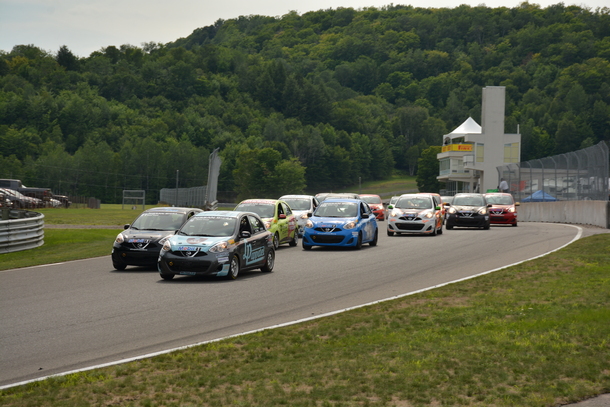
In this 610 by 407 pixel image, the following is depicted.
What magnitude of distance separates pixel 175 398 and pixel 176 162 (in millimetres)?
156778

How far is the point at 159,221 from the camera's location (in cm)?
1825

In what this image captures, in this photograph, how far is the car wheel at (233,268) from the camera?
15.3 meters

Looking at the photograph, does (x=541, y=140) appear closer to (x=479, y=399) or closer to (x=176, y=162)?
(x=176, y=162)

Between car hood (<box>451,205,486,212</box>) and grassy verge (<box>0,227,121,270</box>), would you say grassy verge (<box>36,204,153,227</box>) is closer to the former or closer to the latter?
grassy verge (<box>0,227,121,270</box>)

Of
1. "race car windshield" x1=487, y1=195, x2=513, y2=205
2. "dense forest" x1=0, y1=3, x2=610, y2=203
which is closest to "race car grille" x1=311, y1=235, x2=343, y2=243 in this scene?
"race car windshield" x1=487, y1=195, x2=513, y2=205

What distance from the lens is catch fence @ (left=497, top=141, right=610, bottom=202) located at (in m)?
30.9

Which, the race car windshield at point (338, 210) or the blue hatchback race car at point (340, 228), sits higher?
the race car windshield at point (338, 210)

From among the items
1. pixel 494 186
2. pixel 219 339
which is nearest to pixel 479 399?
pixel 219 339

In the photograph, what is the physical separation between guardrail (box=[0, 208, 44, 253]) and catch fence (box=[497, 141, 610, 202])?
66.5 feet

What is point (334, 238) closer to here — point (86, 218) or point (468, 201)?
point (468, 201)

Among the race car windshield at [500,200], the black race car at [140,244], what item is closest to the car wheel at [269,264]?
the black race car at [140,244]

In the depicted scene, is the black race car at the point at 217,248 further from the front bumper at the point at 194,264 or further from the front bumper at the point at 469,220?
the front bumper at the point at 469,220

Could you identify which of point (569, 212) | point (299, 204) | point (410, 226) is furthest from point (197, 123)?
point (410, 226)

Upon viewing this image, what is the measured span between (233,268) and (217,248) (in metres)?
0.55
